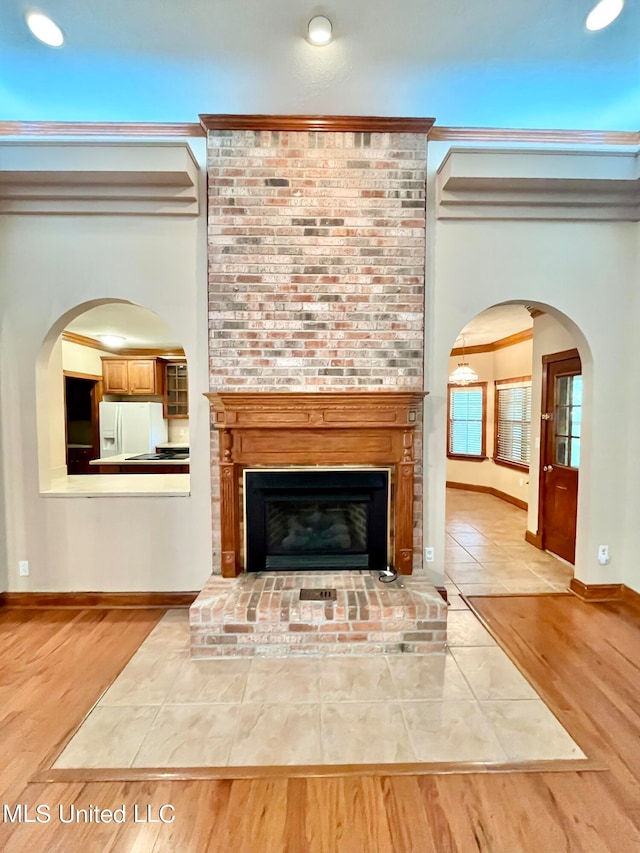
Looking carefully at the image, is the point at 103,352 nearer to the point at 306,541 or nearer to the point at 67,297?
the point at 67,297

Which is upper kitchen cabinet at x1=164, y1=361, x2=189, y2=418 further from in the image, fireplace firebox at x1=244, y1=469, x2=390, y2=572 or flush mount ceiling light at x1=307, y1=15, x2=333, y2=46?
flush mount ceiling light at x1=307, y1=15, x2=333, y2=46

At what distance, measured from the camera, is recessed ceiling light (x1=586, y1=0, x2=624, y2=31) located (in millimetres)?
2068

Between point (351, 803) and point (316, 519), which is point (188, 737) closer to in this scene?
point (351, 803)

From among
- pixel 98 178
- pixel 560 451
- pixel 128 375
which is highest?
pixel 98 178

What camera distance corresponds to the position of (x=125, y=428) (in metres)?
6.67

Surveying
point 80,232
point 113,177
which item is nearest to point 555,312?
point 113,177

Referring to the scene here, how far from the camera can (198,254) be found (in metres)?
2.93

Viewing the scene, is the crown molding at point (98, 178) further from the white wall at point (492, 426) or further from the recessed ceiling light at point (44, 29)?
the white wall at point (492, 426)

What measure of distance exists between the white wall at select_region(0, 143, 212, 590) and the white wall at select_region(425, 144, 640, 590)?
5.96 ft

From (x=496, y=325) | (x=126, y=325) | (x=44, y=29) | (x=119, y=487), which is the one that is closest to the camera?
(x=44, y=29)

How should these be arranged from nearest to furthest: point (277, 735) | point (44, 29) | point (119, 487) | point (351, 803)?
point (351, 803)
point (277, 735)
point (44, 29)
point (119, 487)

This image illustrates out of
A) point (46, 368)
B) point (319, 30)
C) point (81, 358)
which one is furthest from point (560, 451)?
point (81, 358)

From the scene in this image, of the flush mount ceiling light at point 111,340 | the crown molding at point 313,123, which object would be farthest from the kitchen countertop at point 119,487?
the flush mount ceiling light at point 111,340

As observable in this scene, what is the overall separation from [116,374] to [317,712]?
6.66 meters
